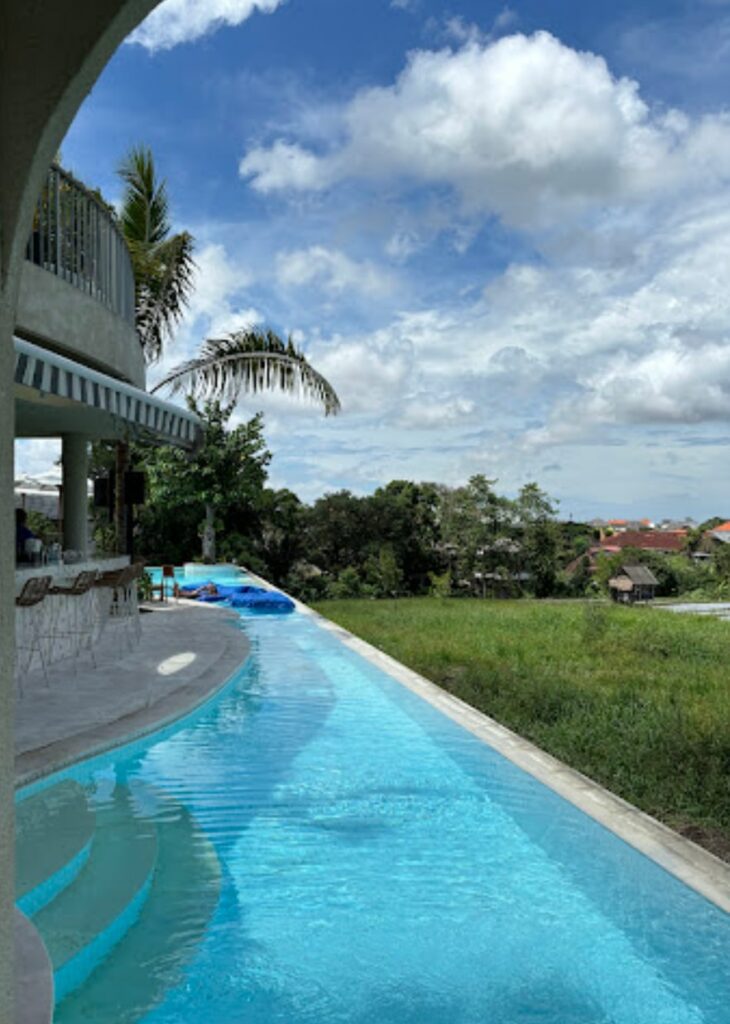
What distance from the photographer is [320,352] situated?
26906mm

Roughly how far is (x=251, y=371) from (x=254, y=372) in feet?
0.30

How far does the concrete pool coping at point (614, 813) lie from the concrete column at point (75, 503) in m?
8.17

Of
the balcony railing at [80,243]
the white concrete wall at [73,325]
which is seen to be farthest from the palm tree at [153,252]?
the white concrete wall at [73,325]

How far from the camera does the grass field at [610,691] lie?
9.37 metres

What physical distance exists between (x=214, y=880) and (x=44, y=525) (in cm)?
2760

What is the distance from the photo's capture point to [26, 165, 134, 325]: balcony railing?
12.5m

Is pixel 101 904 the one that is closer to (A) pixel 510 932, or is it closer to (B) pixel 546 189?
(A) pixel 510 932

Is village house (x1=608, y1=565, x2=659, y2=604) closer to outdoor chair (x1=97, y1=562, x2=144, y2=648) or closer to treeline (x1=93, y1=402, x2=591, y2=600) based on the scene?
treeline (x1=93, y1=402, x2=591, y2=600)

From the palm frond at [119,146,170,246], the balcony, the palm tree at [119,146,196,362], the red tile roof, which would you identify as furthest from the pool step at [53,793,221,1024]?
the red tile roof

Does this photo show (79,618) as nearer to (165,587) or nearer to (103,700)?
(103,700)

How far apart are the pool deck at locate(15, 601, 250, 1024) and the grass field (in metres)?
4.31

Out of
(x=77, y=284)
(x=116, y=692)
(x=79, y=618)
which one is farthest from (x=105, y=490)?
(x=116, y=692)

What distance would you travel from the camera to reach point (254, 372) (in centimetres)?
2512

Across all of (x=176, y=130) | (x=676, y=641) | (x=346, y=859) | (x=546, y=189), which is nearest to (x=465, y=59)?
(x=546, y=189)
